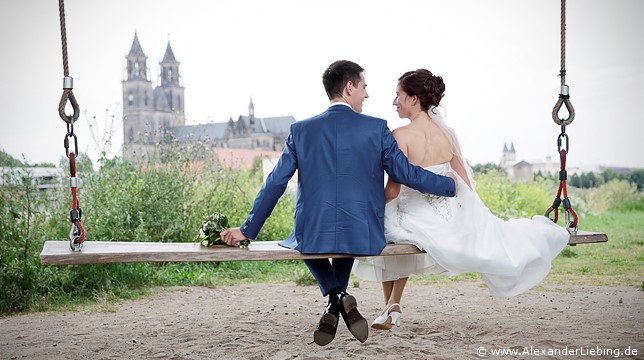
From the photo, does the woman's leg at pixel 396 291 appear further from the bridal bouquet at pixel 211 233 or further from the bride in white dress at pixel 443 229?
the bridal bouquet at pixel 211 233

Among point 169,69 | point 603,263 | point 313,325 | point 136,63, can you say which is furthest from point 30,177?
point 136,63

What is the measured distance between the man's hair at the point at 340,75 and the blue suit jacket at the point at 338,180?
11 cm

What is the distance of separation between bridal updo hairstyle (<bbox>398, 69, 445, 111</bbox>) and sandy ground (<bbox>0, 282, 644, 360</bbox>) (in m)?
1.47

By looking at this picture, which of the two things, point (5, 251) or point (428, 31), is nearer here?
point (5, 251)

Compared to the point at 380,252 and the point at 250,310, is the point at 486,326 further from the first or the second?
the point at 250,310

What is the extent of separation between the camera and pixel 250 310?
5.25 meters

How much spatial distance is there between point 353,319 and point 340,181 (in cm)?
74

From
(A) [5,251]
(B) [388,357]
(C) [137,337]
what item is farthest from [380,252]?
(A) [5,251]

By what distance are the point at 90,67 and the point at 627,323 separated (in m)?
9.60

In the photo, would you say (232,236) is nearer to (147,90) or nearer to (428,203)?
(428,203)

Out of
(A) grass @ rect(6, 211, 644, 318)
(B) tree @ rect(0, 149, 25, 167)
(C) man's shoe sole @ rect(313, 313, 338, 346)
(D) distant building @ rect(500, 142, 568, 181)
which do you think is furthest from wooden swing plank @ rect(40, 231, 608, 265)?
(D) distant building @ rect(500, 142, 568, 181)

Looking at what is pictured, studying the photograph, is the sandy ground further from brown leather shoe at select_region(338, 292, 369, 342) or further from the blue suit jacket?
the blue suit jacket

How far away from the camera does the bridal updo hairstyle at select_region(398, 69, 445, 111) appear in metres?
3.92

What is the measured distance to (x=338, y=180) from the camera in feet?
11.6
